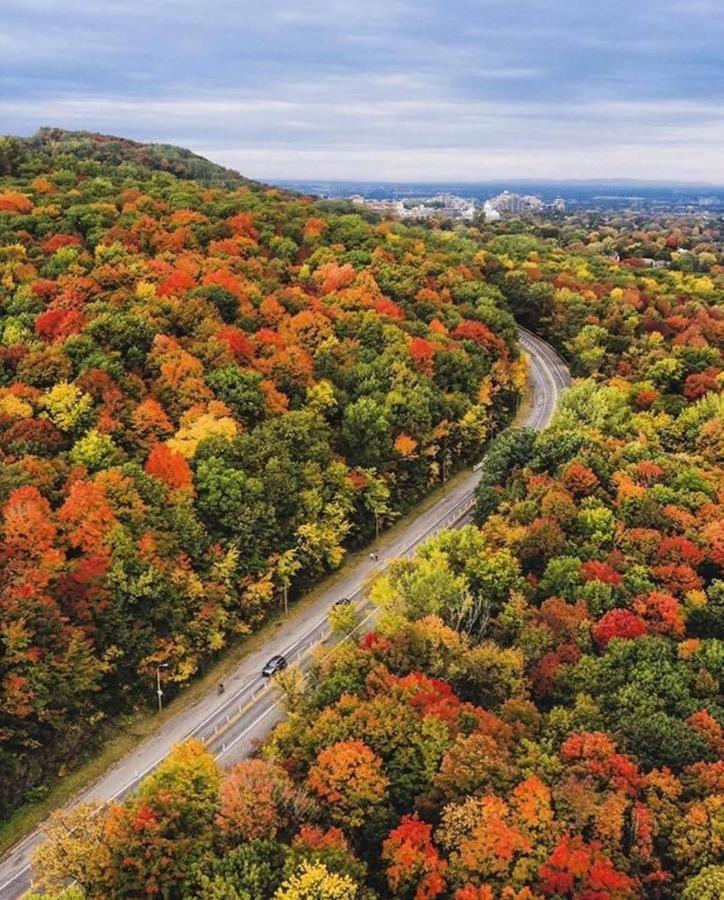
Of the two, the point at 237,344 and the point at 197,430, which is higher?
the point at 237,344

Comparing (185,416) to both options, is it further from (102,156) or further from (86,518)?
(102,156)

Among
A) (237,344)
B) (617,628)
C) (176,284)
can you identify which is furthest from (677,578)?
(176,284)

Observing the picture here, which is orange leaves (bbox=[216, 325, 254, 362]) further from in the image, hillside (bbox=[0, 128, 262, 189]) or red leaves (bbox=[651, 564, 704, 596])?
hillside (bbox=[0, 128, 262, 189])

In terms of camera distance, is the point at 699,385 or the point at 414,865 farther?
the point at 699,385

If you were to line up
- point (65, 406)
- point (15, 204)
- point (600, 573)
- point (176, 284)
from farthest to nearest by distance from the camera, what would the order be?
point (15, 204) → point (176, 284) → point (65, 406) → point (600, 573)

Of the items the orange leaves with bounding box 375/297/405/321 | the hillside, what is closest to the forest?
the orange leaves with bounding box 375/297/405/321

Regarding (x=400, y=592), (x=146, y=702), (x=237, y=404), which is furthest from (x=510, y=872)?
(x=237, y=404)

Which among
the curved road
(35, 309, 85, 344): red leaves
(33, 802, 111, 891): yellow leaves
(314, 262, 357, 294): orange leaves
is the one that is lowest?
the curved road
